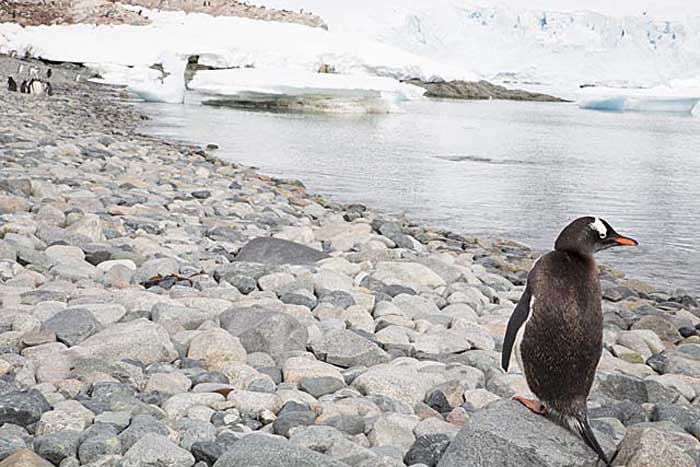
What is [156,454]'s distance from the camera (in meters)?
1.89

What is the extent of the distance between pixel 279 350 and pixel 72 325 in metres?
0.66

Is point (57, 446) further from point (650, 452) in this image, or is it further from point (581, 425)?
point (650, 452)

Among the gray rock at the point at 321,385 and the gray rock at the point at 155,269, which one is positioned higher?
the gray rock at the point at 321,385

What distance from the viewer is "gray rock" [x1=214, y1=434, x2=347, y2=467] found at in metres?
1.83

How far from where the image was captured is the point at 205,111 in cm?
1894

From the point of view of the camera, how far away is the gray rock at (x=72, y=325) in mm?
2664

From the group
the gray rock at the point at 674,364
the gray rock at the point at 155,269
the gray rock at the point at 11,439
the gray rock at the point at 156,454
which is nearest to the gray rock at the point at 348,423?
the gray rock at the point at 156,454

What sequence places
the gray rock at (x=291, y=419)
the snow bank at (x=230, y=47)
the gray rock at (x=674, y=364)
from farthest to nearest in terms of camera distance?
the snow bank at (x=230, y=47), the gray rock at (x=674, y=364), the gray rock at (x=291, y=419)

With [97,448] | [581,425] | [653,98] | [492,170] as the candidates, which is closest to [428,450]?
[581,425]

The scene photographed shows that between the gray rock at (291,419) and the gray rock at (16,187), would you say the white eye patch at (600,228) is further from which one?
the gray rock at (16,187)

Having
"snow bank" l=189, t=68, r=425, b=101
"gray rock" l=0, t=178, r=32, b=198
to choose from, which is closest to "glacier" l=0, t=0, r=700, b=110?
"snow bank" l=189, t=68, r=425, b=101

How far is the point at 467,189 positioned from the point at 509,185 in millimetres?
775

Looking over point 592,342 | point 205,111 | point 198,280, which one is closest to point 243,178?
point 198,280

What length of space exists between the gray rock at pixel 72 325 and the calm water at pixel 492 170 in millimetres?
4040
